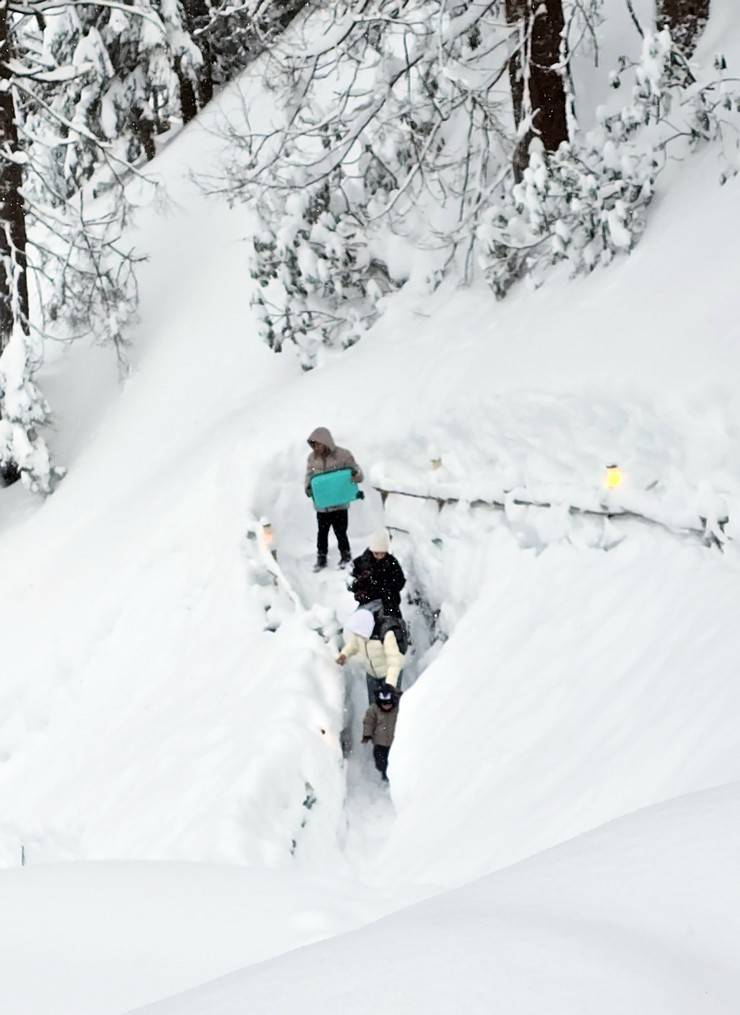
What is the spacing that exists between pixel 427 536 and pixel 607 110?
4.96 metres

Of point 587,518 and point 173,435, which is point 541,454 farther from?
point 173,435

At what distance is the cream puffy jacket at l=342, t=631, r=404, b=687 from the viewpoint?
7.57 metres

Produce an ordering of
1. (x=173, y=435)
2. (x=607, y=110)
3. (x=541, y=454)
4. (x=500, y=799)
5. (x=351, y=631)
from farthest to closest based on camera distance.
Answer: (x=173, y=435) < (x=607, y=110) < (x=541, y=454) < (x=351, y=631) < (x=500, y=799)

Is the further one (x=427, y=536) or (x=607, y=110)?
(x=607, y=110)

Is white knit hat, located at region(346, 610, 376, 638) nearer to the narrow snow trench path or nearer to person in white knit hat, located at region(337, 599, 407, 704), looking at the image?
person in white knit hat, located at region(337, 599, 407, 704)

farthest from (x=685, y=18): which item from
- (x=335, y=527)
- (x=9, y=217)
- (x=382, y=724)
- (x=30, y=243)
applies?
(x=30, y=243)

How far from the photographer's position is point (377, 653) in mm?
7664

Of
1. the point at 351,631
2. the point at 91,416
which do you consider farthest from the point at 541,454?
the point at 91,416

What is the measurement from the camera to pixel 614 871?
2.06 m

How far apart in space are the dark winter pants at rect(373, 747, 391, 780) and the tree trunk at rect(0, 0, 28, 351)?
30.9 ft

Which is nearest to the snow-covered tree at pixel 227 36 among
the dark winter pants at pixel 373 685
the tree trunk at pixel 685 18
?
the tree trunk at pixel 685 18

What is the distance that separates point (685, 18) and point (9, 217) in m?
9.44

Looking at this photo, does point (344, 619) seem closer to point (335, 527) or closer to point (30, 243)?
point (335, 527)

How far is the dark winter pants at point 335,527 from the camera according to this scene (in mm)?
9445
